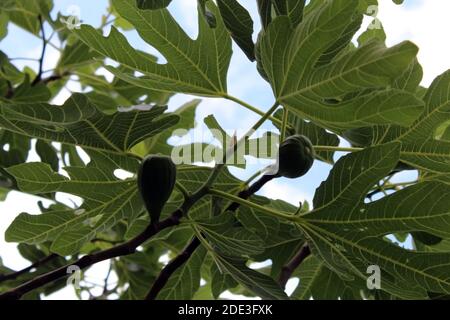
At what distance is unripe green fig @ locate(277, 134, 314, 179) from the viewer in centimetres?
121

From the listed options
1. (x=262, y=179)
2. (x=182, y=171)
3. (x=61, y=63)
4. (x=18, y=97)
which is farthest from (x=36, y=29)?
(x=262, y=179)

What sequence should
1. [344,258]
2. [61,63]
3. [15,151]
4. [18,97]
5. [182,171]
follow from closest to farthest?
[344,258], [182,171], [15,151], [18,97], [61,63]

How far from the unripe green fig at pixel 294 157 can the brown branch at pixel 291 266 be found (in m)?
0.44

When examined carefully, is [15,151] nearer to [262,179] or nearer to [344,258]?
[262,179]

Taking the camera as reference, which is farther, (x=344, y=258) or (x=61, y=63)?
(x=61, y=63)

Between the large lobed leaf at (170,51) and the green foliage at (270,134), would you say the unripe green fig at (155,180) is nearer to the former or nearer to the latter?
the green foliage at (270,134)

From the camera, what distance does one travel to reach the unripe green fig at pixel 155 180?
1.17 metres

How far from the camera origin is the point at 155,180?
117 centimetres

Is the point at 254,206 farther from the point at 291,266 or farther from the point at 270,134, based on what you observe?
the point at 291,266

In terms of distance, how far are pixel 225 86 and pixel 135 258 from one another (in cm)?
110

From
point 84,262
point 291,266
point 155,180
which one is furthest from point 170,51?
point 291,266

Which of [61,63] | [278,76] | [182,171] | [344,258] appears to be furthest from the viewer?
[61,63]

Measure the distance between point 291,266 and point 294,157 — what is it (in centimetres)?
49
